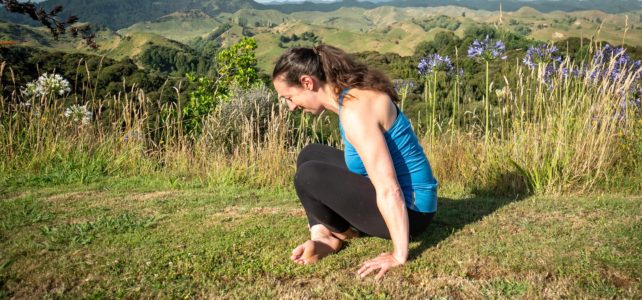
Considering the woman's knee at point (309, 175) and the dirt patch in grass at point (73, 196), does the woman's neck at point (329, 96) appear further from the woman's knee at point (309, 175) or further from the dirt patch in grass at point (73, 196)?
the dirt patch in grass at point (73, 196)

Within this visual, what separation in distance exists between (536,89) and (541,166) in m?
0.82

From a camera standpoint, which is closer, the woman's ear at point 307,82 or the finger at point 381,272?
the finger at point 381,272

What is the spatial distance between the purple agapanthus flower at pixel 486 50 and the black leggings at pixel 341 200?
7.59ft

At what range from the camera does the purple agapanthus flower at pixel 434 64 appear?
17.5 ft

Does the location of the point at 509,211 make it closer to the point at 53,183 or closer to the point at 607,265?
the point at 607,265

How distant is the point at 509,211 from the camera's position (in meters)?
3.91

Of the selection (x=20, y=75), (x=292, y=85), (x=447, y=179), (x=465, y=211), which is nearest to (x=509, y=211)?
(x=465, y=211)

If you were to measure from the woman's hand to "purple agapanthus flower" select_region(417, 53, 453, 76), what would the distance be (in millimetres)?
2961

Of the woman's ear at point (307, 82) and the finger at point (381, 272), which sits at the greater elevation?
the woman's ear at point (307, 82)

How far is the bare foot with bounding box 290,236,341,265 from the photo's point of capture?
2904 millimetres

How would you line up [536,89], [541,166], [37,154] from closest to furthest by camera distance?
[541,166] < [536,89] < [37,154]

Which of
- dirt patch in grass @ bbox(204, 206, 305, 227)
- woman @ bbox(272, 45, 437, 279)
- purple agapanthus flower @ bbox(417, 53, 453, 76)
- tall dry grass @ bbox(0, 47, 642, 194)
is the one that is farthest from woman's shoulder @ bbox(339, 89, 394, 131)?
purple agapanthus flower @ bbox(417, 53, 453, 76)

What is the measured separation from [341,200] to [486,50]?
2659mm

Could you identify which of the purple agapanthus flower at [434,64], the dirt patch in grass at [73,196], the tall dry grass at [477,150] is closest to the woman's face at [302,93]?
the tall dry grass at [477,150]
